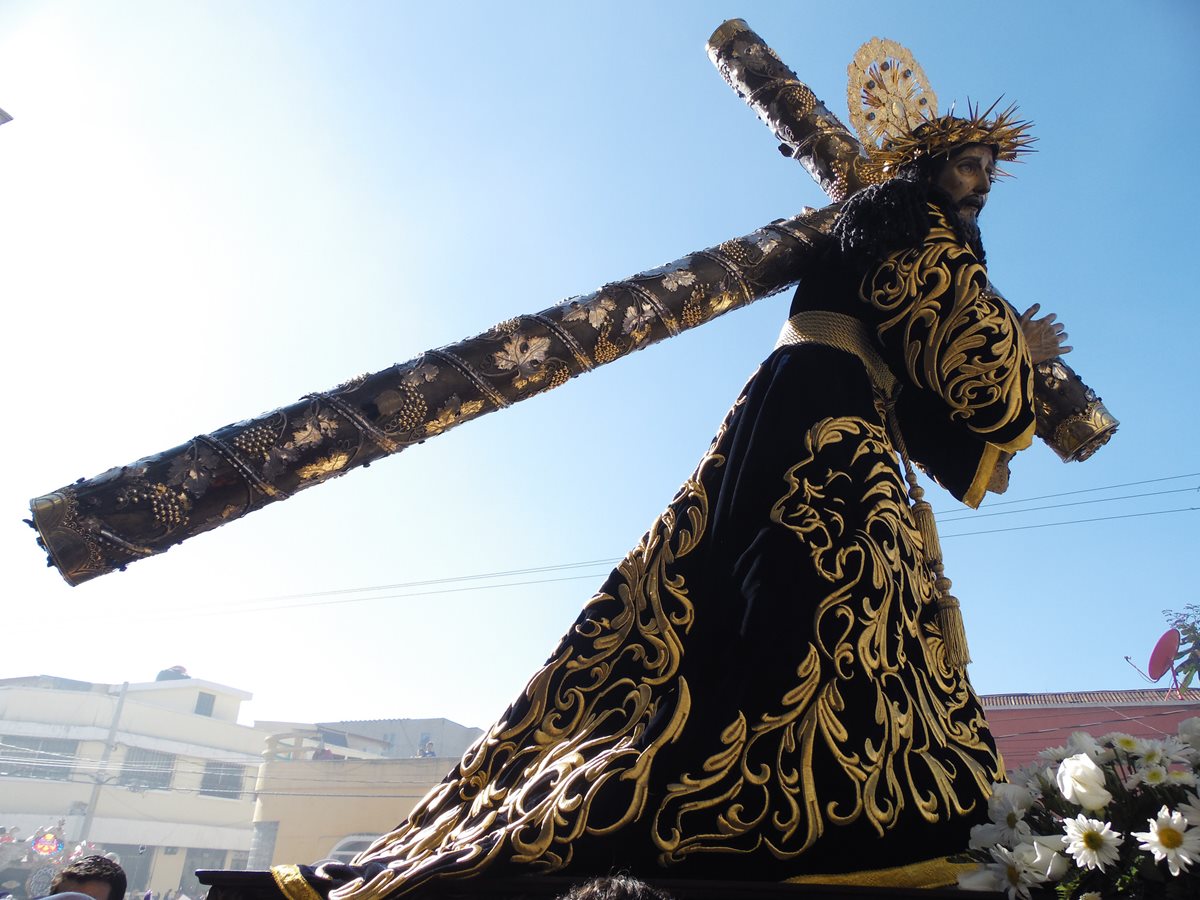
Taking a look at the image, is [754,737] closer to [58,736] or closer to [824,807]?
[824,807]

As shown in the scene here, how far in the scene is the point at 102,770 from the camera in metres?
32.3

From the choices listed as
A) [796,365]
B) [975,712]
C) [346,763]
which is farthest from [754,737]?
[346,763]

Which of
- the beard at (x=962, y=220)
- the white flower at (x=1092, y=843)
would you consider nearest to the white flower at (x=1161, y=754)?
the white flower at (x=1092, y=843)

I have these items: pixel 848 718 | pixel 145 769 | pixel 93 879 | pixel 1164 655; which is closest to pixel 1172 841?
pixel 848 718

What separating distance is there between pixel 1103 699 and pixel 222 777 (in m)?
32.0

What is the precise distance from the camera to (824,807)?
2008 millimetres

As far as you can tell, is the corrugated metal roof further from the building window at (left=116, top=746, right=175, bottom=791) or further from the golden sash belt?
the building window at (left=116, top=746, right=175, bottom=791)

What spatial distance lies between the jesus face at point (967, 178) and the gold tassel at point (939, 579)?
96 centimetres

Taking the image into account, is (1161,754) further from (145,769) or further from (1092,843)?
(145,769)

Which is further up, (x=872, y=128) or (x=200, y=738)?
(x=200, y=738)

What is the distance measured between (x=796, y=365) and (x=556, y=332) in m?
0.82

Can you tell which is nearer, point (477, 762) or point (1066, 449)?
point (477, 762)

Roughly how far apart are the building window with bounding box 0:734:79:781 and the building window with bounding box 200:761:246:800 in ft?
16.2

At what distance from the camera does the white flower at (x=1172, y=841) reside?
4.98 feet
